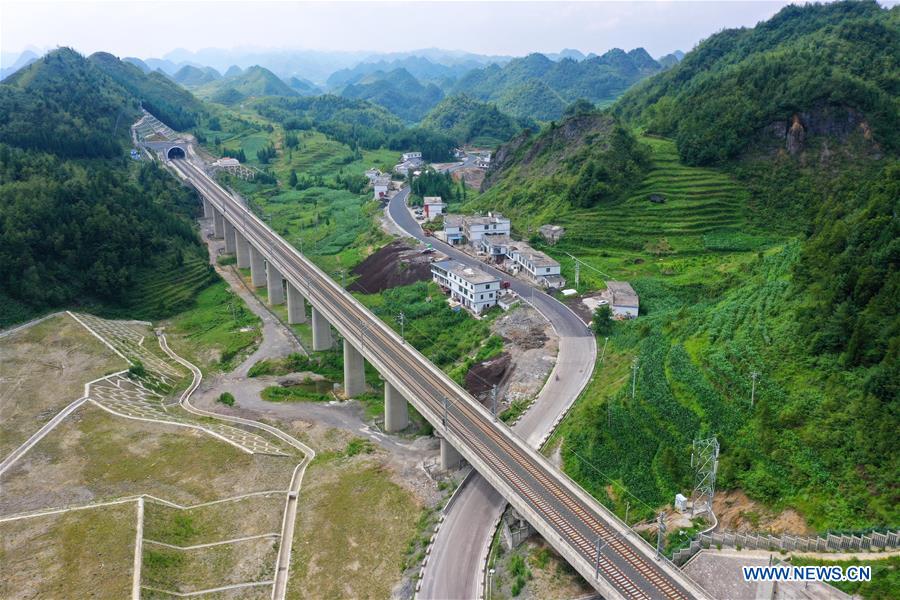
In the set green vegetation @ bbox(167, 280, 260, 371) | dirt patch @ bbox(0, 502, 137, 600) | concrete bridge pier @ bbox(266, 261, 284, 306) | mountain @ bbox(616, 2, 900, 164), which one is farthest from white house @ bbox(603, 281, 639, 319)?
concrete bridge pier @ bbox(266, 261, 284, 306)

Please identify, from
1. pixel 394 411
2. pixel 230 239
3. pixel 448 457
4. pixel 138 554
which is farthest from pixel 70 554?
pixel 230 239

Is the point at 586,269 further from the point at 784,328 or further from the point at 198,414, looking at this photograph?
the point at 198,414

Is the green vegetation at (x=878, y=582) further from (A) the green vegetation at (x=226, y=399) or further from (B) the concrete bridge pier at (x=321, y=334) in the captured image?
(B) the concrete bridge pier at (x=321, y=334)

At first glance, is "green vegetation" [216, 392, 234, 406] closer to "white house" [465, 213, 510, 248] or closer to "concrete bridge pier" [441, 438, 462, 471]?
"concrete bridge pier" [441, 438, 462, 471]

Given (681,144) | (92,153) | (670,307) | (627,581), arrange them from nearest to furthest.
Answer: (627,581) < (670,307) < (681,144) < (92,153)

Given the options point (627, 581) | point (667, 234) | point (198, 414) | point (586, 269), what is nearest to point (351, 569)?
point (627, 581)
